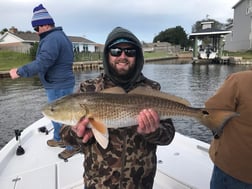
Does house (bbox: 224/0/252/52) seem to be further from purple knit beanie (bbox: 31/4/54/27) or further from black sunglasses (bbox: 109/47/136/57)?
black sunglasses (bbox: 109/47/136/57)

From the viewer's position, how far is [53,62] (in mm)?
4215

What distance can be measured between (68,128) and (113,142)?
387 millimetres

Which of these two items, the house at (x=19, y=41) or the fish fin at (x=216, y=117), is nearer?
the fish fin at (x=216, y=117)

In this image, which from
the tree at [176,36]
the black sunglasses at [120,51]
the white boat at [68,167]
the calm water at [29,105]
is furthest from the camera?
the tree at [176,36]

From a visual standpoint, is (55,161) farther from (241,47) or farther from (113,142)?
(241,47)

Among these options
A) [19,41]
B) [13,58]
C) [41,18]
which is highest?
[19,41]

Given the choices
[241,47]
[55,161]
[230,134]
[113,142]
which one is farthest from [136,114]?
[241,47]

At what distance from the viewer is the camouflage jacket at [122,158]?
83.4 inches

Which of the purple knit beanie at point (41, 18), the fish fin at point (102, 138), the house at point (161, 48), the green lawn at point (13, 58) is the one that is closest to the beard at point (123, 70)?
the fish fin at point (102, 138)

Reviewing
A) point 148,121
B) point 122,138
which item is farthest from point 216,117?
point 122,138

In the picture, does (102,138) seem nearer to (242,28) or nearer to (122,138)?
(122,138)

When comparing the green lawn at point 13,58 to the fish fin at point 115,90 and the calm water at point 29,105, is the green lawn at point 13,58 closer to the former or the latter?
the calm water at point 29,105

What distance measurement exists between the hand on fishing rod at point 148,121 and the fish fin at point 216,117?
370mm

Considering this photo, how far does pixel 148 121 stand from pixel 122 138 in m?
0.30
